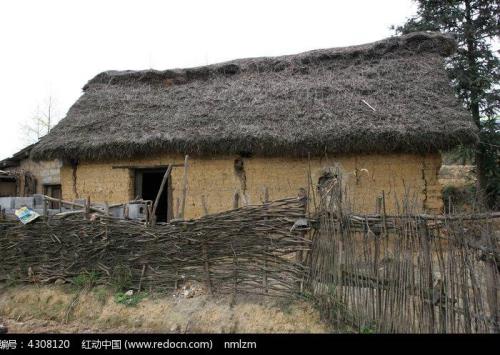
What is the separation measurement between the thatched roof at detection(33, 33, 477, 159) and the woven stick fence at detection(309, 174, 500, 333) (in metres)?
2.42

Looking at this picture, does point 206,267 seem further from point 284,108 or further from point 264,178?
point 284,108

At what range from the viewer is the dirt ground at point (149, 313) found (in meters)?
3.82

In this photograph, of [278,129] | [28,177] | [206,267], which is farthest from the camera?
[28,177]

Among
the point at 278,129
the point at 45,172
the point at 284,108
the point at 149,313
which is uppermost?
the point at 284,108

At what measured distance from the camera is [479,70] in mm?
9359

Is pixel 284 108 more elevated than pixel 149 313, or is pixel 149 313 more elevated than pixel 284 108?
pixel 284 108

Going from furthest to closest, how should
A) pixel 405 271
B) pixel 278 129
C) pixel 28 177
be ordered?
pixel 28 177
pixel 278 129
pixel 405 271

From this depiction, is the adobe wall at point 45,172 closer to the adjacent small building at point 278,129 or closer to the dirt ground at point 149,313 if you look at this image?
the adjacent small building at point 278,129

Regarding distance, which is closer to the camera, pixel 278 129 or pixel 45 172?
pixel 278 129

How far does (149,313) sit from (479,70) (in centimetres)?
954

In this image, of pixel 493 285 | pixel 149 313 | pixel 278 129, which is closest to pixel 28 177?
pixel 278 129

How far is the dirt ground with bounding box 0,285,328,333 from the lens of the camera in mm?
3822

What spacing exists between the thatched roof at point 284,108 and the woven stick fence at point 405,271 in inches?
95.4

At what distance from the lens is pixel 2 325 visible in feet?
15.0
